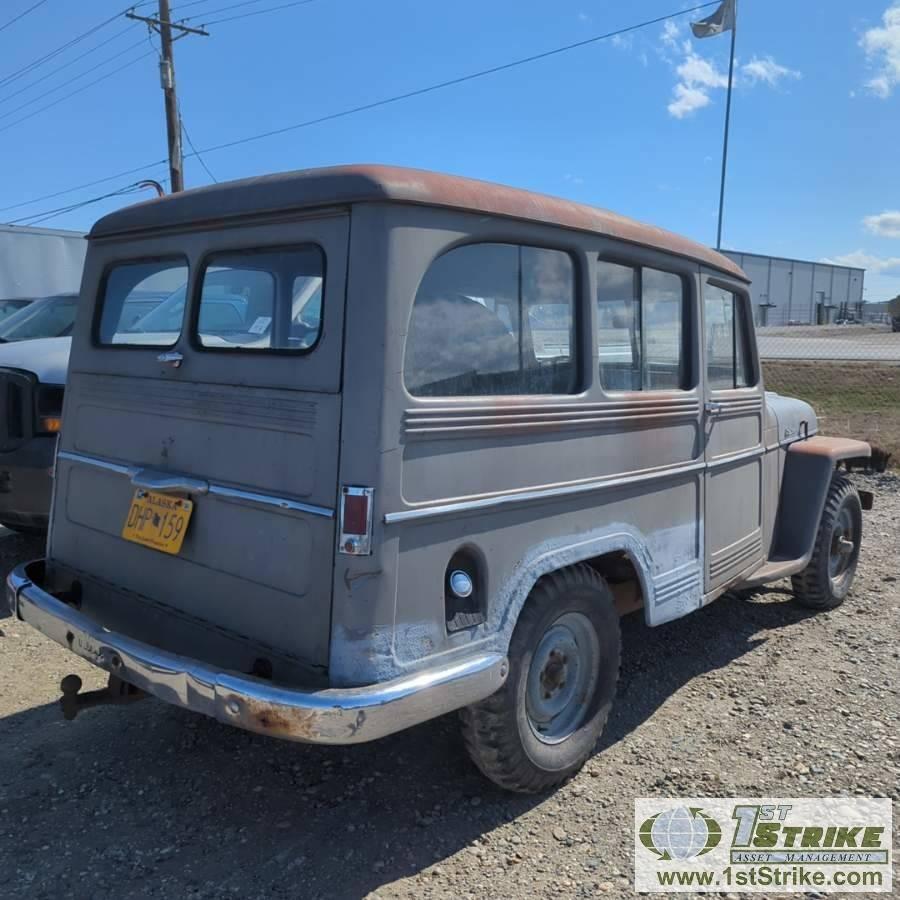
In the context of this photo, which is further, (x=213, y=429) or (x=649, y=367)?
(x=649, y=367)

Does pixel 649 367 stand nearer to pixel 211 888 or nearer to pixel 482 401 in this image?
pixel 482 401

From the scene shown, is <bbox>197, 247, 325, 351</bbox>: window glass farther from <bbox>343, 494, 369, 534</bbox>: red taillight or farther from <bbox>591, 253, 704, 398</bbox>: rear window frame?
<bbox>591, 253, 704, 398</bbox>: rear window frame

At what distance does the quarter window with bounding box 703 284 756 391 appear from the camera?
397 cm

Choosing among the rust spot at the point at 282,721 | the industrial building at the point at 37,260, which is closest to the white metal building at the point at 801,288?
the industrial building at the point at 37,260

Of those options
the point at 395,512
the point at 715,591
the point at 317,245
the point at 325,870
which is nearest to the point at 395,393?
the point at 395,512

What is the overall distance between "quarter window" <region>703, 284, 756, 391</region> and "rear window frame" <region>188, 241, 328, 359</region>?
6.77ft

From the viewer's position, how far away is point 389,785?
3.17 m

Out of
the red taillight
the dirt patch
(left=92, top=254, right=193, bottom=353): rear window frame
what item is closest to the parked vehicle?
(left=92, top=254, right=193, bottom=353): rear window frame

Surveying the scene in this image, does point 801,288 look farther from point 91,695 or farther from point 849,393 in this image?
point 91,695

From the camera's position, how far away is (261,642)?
271cm

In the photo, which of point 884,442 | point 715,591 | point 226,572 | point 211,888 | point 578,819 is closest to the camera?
point 211,888

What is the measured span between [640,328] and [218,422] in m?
1.75

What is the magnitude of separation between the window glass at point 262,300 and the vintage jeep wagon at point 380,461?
11mm

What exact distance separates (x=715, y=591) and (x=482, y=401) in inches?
73.6
